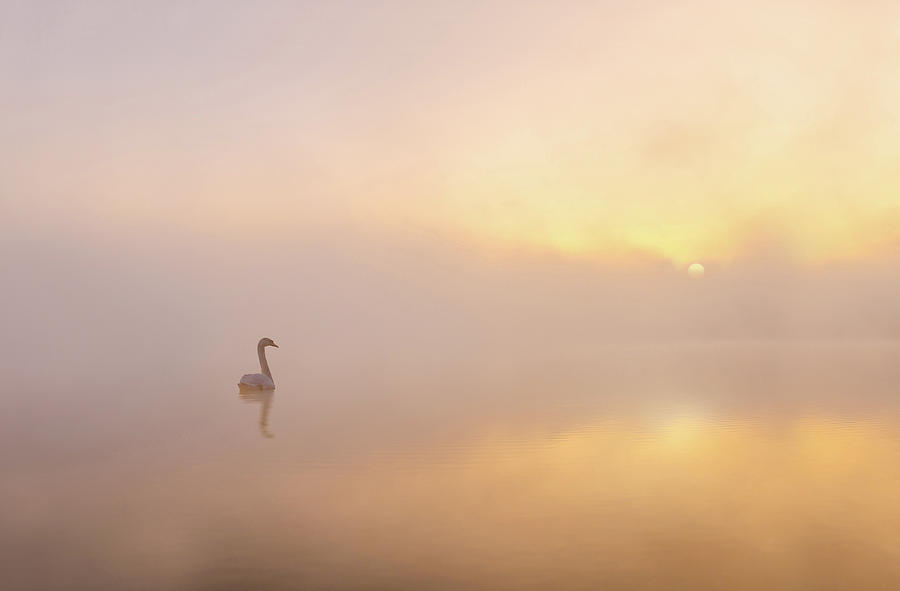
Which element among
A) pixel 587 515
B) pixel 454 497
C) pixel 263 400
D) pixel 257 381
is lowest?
pixel 587 515

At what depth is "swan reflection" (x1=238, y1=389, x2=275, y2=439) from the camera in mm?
32562

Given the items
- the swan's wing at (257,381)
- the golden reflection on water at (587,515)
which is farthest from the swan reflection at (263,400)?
the golden reflection on water at (587,515)

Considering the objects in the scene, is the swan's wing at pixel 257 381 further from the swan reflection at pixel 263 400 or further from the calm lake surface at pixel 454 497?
the calm lake surface at pixel 454 497

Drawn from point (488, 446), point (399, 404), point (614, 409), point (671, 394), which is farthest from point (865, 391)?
point (488, 446)

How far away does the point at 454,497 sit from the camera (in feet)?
64.0

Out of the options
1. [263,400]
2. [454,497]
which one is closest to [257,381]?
[263,400]

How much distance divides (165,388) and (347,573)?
48380 mm

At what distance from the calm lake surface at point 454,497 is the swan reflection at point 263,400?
1.67 ft

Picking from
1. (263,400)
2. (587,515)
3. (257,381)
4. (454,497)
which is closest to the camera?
(587,515)

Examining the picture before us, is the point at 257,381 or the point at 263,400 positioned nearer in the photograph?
the point at 263,400

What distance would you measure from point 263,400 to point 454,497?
2904 centimetres

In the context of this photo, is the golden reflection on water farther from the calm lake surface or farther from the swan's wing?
the swan's wing

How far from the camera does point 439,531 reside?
642 inches

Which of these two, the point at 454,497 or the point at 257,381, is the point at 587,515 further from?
the point at 257,381
